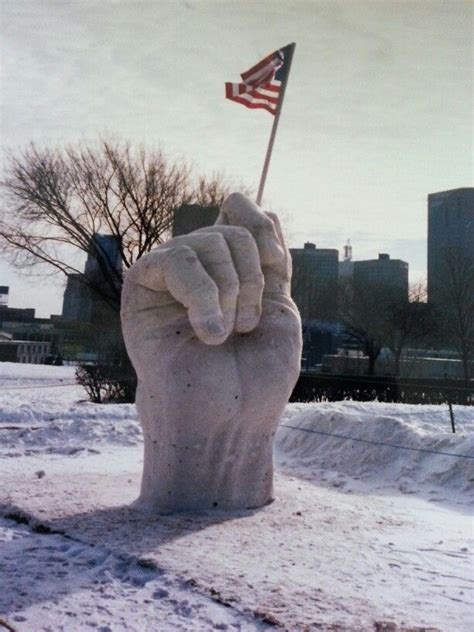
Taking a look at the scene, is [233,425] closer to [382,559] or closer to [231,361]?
[231,361]

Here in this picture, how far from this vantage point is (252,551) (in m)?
4.08

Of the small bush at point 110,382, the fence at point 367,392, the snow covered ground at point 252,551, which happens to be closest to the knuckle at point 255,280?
the snow covered ground at point 252,551

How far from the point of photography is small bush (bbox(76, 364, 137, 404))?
16.1 meters

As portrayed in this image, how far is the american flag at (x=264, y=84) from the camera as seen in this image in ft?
27.6

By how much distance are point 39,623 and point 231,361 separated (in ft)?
8.97

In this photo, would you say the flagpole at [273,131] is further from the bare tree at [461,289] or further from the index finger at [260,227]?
the bare tree at [461,289]

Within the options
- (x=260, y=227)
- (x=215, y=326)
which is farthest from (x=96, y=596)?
(x=260, y=227)

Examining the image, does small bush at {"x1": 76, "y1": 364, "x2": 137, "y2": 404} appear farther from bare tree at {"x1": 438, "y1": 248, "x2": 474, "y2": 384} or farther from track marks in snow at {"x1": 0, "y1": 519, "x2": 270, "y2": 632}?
bare tree at {"x1": 438, "y1": 248, "x2": 474, "y2": 384}

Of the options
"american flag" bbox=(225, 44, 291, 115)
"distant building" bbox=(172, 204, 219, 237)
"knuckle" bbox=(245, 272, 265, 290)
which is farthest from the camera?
"distant building" bbox=(172, 204, 219, 237)

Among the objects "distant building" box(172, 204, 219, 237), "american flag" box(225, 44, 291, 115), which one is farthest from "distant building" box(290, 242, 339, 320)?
"american flag" box(225, 44, 291, 115)

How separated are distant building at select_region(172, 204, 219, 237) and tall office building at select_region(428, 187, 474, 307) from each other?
10943 mm

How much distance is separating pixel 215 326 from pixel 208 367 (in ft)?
1.49

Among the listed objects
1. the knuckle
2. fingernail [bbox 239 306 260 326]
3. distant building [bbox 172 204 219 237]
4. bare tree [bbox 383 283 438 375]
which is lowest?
fingernail [bbox 239 306 260 326]

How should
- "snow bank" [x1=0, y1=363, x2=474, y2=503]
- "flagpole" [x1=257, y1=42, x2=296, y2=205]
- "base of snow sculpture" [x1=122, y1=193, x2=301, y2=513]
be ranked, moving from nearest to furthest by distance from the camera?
"base of snow sculpture" [x1=122, y1=193, x2=301, y2=513], "flagpole" [x1=257, y1=42, x2=296, y2=205], "snow bank" [x1=0, y1=363, x2=474, y2=503]
